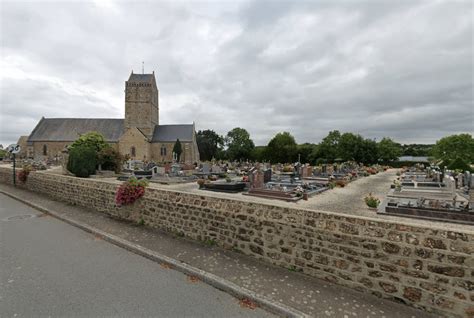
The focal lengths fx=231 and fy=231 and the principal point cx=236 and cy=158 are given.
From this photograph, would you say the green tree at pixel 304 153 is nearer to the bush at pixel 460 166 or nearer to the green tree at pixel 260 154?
the green tree at pixel 260 154

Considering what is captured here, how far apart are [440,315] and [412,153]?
351 ft

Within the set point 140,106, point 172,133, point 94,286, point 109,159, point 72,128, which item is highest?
point 140,106

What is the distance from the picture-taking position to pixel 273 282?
156 inches

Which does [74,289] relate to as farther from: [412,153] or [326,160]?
[412,153]

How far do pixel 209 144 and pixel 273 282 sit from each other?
221 ft

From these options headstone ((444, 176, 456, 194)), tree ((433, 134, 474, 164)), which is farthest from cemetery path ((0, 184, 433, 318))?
tree ((433, 134, 474, 164))

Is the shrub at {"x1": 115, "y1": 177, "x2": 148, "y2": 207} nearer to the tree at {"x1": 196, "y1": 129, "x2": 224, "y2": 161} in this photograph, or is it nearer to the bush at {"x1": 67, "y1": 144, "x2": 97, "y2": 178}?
the bush at {"x1": 67, "y1": 144, "x2": 97, "y2": 178}

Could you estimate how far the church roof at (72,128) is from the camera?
2090 inches

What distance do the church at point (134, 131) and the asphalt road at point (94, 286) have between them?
4651 centimetres

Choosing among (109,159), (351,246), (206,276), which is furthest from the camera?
(109,159)

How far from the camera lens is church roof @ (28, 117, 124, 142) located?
5309cm

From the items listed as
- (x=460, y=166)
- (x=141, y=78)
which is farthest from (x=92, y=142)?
(x=141, y=78)

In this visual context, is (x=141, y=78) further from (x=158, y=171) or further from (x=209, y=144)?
(x=158, y=171)

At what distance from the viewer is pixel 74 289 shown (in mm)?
3744
